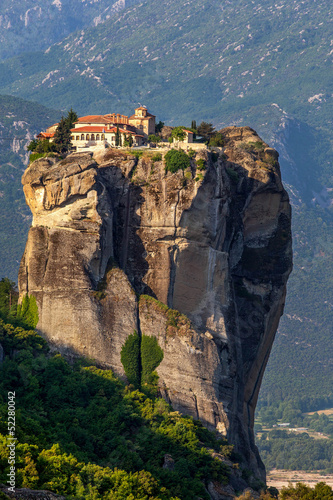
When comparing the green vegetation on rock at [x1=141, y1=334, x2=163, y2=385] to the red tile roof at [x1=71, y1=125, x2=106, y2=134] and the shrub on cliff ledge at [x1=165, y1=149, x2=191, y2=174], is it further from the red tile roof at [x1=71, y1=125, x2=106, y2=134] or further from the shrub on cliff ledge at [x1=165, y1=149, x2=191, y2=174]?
the red tile roof at [x1=71, y1=125, x2=106, y2=134]

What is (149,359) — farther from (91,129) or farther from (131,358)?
(91,129)

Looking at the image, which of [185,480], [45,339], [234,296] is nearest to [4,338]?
[45,339]

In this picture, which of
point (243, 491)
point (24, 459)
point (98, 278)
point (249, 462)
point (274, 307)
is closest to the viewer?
point (24, 459)

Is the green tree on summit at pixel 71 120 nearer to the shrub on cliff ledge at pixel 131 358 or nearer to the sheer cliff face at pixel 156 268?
the sheer cliff face at pixel 156 268

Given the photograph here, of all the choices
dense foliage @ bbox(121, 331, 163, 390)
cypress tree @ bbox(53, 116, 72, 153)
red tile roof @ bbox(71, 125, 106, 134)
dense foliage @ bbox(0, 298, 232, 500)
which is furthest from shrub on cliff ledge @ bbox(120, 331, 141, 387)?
red tile roof @ bbox(71, 125, 106, 134)

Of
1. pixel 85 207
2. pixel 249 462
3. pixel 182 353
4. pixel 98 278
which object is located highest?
pixel 85 207

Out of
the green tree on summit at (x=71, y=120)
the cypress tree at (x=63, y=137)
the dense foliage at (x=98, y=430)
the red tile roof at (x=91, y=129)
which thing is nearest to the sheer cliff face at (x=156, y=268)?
the dense foliage at (x=98, y=430)

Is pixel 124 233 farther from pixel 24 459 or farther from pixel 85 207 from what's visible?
pixel 24 459
